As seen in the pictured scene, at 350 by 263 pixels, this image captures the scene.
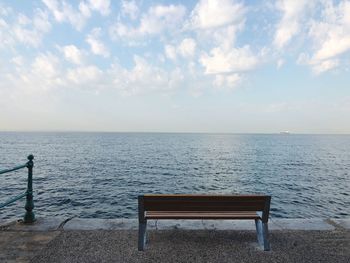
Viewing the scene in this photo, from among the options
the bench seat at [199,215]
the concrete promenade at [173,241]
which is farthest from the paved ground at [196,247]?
the bench seat at [199,215]

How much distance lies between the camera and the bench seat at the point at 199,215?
14.4ft

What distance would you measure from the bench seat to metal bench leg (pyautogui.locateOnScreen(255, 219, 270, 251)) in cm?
22

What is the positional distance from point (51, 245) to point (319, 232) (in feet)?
16.7

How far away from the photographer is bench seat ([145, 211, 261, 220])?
438cm

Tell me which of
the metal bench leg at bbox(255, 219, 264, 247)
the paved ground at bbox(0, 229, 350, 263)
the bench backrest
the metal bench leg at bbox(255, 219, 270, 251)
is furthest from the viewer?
the metal bench leg at bbox(255, 219, 264, 247)

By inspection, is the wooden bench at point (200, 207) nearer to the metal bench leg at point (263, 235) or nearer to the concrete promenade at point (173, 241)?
the metal bench leg at point (263, 235)

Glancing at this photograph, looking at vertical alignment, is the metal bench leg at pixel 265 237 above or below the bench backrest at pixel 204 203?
below


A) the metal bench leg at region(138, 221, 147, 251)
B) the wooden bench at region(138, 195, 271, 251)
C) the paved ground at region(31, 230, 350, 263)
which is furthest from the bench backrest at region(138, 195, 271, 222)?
the paved ground at region(31, 230, 350, 263)

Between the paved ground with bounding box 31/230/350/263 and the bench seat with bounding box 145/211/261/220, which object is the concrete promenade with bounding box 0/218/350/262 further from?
the bench seat with bounding box 145/211/261/220

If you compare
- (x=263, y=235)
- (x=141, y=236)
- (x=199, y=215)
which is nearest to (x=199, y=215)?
(x=199, y=215)

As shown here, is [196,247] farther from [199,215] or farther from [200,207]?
[200,207]

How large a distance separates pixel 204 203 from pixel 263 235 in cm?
122

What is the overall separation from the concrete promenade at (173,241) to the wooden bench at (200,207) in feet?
1.14

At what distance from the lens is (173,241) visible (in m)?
4.70
